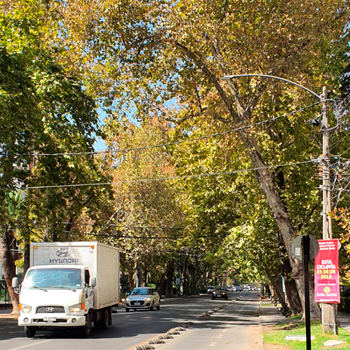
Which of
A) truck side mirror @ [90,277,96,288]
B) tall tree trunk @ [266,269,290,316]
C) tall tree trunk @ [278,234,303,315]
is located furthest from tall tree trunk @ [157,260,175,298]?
truck side mirror @ [90,277,96,288]

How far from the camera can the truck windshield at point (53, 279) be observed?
60.7 feet

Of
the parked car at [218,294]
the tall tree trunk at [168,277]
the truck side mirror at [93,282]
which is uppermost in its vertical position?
the truck side mirror at [93,282]

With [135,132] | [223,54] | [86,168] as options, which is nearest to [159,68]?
[223,54]

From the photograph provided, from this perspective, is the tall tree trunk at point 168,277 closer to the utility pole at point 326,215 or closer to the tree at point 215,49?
the tree at point 215,49

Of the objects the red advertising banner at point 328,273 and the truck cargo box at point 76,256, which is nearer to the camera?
the red advertising banner at point 328,273

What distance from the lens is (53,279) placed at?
18781 mm

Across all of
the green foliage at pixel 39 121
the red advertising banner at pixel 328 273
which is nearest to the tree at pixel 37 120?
the green foliage at pixel 39 121

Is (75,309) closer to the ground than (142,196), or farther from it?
closer to the ground

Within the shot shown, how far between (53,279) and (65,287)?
0.62 metres

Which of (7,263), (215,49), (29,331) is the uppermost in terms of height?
(215,49)

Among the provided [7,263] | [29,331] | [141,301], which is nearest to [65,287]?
[29,331]

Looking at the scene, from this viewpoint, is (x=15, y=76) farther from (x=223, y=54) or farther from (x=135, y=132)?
(x=135, y=132)

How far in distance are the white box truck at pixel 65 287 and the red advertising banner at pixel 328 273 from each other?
726cm

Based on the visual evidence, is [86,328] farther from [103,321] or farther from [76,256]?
[103,321]
